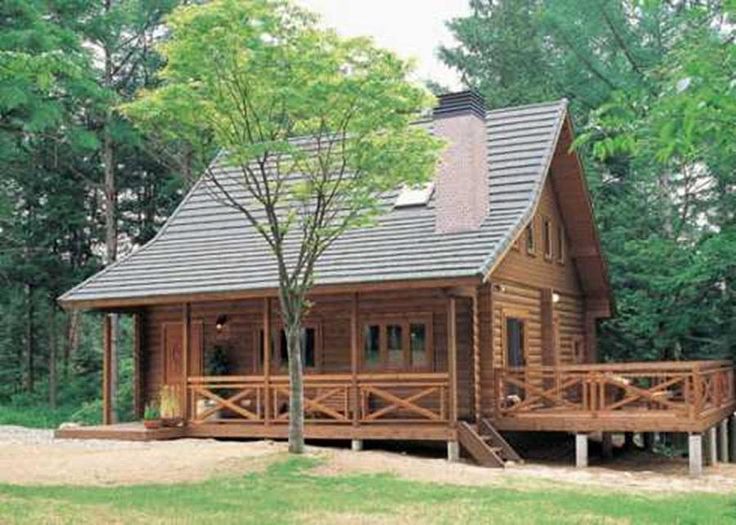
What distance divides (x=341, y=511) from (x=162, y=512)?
182cm

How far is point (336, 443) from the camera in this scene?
18188mm

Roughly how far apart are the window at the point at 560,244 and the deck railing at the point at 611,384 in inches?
160

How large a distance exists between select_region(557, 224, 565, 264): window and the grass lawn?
10210 millimetres

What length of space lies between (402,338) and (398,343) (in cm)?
14

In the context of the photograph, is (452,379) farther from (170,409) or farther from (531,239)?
(170,409)

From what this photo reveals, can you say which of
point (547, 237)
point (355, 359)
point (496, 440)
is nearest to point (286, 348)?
point (355, 359)

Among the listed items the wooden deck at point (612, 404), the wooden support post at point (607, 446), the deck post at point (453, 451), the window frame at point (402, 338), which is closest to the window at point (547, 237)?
the wooden deck at point (612, 404)

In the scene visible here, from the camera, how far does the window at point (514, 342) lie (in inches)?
736

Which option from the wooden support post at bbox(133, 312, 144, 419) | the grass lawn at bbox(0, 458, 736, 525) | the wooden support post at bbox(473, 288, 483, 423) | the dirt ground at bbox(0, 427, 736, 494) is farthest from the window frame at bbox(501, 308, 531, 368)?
the wooden support post at bbox(133, 312, 144, 419)

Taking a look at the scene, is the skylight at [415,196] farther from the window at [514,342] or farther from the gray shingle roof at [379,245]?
the window at [514,342]

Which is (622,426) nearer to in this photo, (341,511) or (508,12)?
(341,511)

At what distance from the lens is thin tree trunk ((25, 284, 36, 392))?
33750 mm

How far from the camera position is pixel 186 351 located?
18.9 meters

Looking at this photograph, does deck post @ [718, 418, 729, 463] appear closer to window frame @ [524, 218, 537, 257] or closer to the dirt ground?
the dirt ground
